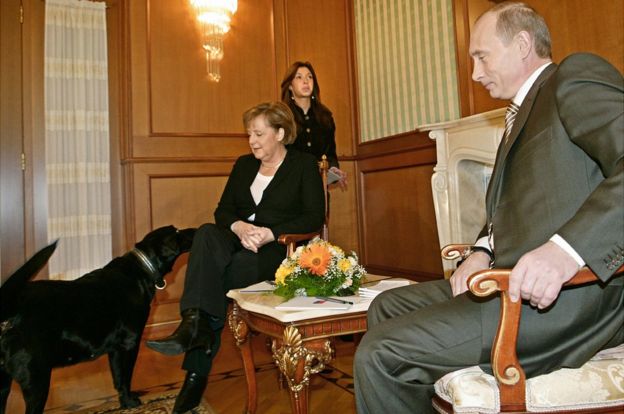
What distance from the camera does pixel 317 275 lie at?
1.98 m

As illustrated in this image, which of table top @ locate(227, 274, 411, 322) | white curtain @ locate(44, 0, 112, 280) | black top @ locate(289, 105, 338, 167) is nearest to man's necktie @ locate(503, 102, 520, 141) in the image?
table top @ locate(227, 274, 411, 322)

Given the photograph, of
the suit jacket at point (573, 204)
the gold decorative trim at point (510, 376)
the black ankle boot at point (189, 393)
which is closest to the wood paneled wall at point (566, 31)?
the suit jacket at point (573, 204)

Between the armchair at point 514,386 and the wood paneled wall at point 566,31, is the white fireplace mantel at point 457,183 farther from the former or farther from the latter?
the armchair at point 514,386

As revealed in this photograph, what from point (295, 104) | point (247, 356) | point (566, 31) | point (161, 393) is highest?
point (566, 31)

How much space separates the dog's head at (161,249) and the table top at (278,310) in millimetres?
458

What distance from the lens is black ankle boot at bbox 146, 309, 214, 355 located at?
6.71 ft

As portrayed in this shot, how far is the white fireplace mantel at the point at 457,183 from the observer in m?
3.33

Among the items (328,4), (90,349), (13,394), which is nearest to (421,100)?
(328,4)

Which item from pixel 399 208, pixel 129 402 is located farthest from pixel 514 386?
pixel 399 208

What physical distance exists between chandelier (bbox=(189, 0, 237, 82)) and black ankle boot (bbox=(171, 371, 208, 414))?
2739mm

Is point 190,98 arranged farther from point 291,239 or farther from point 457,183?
point 457,183

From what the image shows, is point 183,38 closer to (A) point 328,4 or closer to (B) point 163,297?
(A) point 328,4

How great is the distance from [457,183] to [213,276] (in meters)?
1.85

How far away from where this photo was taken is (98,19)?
405 centimetres
